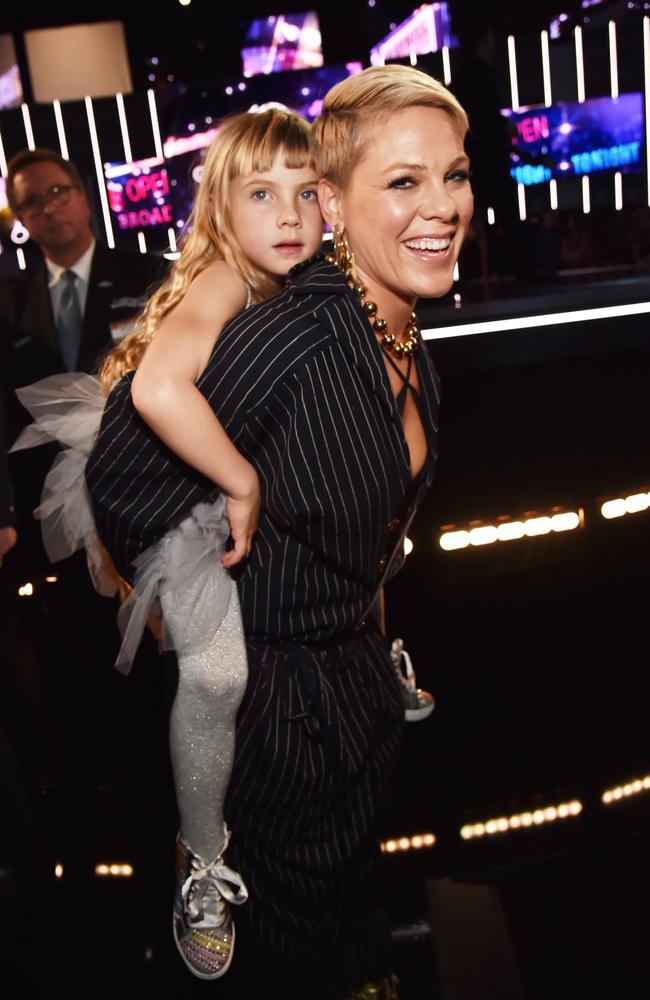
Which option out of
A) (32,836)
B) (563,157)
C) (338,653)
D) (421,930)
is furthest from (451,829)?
(563,157)

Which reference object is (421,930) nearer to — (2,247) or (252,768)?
(252,768)

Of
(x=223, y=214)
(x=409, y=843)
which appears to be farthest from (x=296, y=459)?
(x=409, y=843)

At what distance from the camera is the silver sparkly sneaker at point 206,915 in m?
1.55

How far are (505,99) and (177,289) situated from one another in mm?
4915

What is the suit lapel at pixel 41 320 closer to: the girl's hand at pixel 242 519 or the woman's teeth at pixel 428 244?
the girl's hand at pixel 242 519

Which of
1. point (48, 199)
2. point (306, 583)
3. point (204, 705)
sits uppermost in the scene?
point (48, 199)

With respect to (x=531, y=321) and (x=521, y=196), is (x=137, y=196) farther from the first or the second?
(x=531, y=321)

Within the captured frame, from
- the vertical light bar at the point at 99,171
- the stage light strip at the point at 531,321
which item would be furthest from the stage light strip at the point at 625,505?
the vertical light bar at the point at 99,171

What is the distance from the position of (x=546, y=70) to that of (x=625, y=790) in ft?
16.5

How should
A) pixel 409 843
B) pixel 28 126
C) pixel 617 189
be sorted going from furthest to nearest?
pixel 28 126, pixel 617 189, pixel 409 843

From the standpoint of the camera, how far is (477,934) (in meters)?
1.77

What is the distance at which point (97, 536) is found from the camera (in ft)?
5.45

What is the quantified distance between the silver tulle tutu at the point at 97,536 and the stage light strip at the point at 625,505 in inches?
85.5

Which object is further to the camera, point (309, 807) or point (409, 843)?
point (409, 843)
